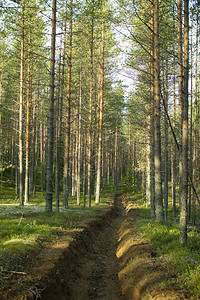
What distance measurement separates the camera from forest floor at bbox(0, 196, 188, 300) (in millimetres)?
5004

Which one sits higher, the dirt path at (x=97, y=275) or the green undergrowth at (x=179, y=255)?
the green undergrowth at (x=179, y=255)

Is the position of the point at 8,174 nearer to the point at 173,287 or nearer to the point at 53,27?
the point at 53,27

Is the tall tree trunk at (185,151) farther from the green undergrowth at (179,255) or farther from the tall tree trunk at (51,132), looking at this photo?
the tall tree trunk at (51,132)

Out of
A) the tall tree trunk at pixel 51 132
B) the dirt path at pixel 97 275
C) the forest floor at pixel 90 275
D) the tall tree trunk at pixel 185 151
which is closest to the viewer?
the forest floor at pixel 90 275

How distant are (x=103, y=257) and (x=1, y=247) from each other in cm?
460

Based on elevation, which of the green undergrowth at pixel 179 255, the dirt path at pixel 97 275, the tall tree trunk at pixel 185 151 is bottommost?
the dirt path at pixel 97 275

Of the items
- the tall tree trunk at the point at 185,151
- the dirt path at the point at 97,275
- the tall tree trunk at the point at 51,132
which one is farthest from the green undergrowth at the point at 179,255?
the tall tree trunk at the point at 51,132

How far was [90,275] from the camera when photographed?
8070 millimetres

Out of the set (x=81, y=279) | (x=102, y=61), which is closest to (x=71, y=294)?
(x=81, y=279)

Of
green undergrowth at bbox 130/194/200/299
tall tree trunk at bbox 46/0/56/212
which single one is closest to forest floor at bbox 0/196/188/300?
green undergrowth at bbox 130/194/200/299

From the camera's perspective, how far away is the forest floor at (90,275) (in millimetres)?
5004

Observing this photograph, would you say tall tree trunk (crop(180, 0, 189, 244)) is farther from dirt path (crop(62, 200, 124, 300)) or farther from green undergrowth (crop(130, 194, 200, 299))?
dirt path (crop(62, 200, 124, 300))

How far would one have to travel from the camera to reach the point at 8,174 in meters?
42.8

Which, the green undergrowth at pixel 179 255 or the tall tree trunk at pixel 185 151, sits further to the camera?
the tall tree trunk at pixel 185 151
